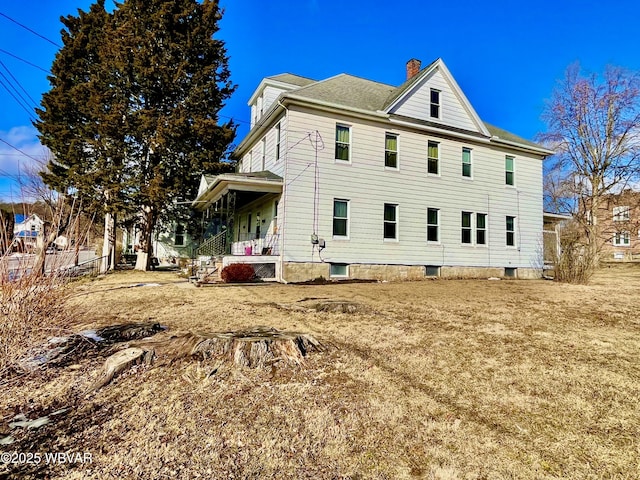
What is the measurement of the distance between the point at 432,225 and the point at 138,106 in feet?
48.1

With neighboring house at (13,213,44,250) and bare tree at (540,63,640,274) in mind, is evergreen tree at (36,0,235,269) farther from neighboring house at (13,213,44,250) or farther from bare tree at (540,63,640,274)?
bare tree at (540,63,640,274)

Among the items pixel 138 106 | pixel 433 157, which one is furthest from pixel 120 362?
pixel 138 106

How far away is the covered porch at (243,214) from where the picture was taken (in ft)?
41.2

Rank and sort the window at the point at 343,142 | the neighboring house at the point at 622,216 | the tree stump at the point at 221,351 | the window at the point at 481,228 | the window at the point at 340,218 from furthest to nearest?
the neighboring house at the point at 622,216 < the window at the point at 481,228 < the window at the point at 343,142 < the window at the point at 340,218 < the tree stump at the point at 221,351

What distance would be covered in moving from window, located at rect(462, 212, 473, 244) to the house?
4 cm

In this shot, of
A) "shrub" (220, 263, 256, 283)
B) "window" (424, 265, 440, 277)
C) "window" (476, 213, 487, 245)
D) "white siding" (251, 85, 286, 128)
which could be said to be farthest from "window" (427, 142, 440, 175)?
"shrub" (220, 263, 256, 283)

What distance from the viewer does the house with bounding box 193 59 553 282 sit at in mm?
12680

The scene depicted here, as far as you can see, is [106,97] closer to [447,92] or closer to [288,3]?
[288,3]

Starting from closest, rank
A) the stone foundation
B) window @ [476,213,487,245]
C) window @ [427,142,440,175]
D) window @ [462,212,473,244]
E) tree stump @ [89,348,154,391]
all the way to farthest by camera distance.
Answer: tree stump @ [89,348,154,391] < the stone foundation < window @ [427,142,440,175] < window @ [462,212,473,244] < window @ [476,213,487,245]

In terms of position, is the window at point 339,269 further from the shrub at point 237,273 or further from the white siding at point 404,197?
the shrub at point 237,273

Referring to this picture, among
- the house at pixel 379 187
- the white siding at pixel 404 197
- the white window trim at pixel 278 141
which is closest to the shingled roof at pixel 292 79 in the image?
the house at pixel 379 187

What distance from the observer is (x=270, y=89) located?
660 inches

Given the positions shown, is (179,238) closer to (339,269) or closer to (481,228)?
(339,269)

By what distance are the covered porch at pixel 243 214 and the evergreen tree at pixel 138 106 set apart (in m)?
2.47
